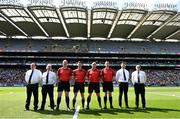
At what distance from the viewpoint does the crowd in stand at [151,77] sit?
65.5m

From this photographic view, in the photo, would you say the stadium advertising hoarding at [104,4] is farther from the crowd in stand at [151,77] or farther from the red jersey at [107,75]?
the red jersey at [107,75]

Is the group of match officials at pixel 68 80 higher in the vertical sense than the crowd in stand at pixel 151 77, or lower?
lower

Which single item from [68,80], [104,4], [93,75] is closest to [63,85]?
[68,80]

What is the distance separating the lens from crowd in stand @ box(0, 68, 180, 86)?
215ft

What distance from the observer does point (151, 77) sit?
70000 millimetres

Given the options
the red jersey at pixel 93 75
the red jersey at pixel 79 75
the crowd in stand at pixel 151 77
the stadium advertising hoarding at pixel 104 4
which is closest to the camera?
the red jersey at pixel 79 75

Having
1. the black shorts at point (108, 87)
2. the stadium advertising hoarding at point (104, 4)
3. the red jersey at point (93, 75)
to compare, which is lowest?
the black shorts at point (108, 87)

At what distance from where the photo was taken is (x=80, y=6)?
153ft

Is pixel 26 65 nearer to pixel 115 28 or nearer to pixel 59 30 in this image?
pixel 59 30

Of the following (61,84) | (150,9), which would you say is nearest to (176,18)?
(150,9)

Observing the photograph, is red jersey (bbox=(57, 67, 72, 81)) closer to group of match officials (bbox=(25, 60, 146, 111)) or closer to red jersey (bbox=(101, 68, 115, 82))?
group of match officials (bbox=(25, 60, 146, 111))

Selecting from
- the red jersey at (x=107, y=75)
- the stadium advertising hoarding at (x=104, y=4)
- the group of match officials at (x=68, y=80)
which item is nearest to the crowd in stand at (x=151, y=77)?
the stadium advertising hoarding at (x=104, y=4)

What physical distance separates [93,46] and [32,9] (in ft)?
95.6

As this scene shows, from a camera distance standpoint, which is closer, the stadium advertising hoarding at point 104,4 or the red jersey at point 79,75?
the red jersey at point 79,75
